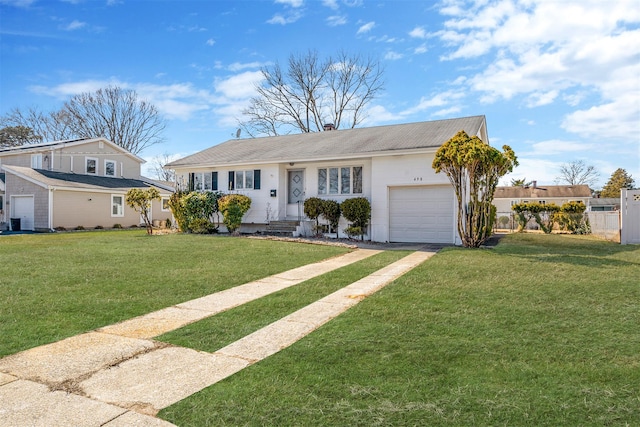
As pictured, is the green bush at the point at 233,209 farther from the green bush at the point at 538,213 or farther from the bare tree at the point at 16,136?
the bare tree at the point at 16,136

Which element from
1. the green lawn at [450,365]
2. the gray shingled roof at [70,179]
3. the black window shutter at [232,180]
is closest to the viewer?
the green lawn at [450,365]

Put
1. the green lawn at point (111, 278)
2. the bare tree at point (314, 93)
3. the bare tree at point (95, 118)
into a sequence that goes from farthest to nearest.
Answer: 1. the bare tree at point (95, 118)
2. the bare tree at point (314, 93)
3. the green lawn at point (111, 278)

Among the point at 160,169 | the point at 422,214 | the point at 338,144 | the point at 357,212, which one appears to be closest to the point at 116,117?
the point at 160,169

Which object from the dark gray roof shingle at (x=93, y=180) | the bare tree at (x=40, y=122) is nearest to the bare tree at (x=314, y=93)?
the dark gray roof shingle at (x=93, y=180)

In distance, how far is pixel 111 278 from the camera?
294 inches

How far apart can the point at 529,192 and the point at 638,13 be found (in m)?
36.9

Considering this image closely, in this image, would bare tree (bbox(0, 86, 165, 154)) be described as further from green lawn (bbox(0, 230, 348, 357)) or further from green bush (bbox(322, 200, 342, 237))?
green bush (bbox(322, 200, 342, 237))

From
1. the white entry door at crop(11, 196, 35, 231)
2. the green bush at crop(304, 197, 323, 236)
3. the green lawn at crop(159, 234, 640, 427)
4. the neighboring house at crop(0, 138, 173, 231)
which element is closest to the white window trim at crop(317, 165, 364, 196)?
the green bush at crop(304, 197, 323, 236)

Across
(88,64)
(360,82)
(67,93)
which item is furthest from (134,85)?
(360,82)

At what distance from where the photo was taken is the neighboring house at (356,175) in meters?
14.5

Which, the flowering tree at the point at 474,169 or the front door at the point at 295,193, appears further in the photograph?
the front door at the point at 295,193

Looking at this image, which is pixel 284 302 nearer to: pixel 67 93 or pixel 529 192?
pixel 67 93

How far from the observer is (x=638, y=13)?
33.2ft

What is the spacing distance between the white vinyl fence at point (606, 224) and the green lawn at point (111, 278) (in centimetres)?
1114
